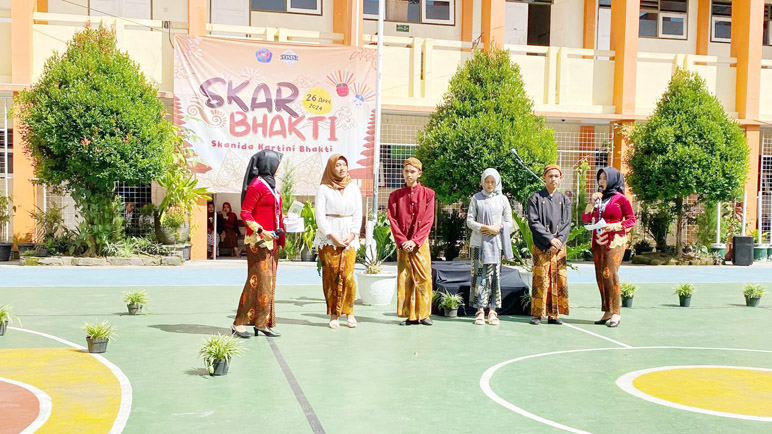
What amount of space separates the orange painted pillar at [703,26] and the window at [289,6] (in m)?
10.7

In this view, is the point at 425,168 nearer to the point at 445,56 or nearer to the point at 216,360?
the point at 445,56

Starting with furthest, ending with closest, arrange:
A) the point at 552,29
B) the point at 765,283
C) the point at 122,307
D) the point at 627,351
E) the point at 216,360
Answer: the point at 552,29, the point at 765,283, the point at 122,307, the point at 627,351, the point at 216,360

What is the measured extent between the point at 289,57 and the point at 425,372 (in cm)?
1221

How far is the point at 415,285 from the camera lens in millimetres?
8656

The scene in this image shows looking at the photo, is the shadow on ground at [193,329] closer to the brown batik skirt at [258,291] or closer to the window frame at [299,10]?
the brown batik skirt at [258,291]

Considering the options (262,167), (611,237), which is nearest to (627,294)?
(611,237)

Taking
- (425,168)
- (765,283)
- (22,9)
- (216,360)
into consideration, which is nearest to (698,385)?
(216,360)

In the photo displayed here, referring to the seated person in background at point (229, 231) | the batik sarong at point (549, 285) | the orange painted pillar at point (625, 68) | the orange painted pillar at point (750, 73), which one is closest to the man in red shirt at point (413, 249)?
the batik sarong at point (549, 285)

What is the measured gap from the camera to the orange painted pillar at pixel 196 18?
1703cm

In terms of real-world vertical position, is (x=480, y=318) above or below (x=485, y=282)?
below

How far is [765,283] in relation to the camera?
47.0 feet

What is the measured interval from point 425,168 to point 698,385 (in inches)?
428

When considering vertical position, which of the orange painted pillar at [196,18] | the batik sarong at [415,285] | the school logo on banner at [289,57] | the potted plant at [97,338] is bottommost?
the potted plant at [97,338]

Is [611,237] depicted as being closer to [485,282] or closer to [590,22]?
[485,282]
